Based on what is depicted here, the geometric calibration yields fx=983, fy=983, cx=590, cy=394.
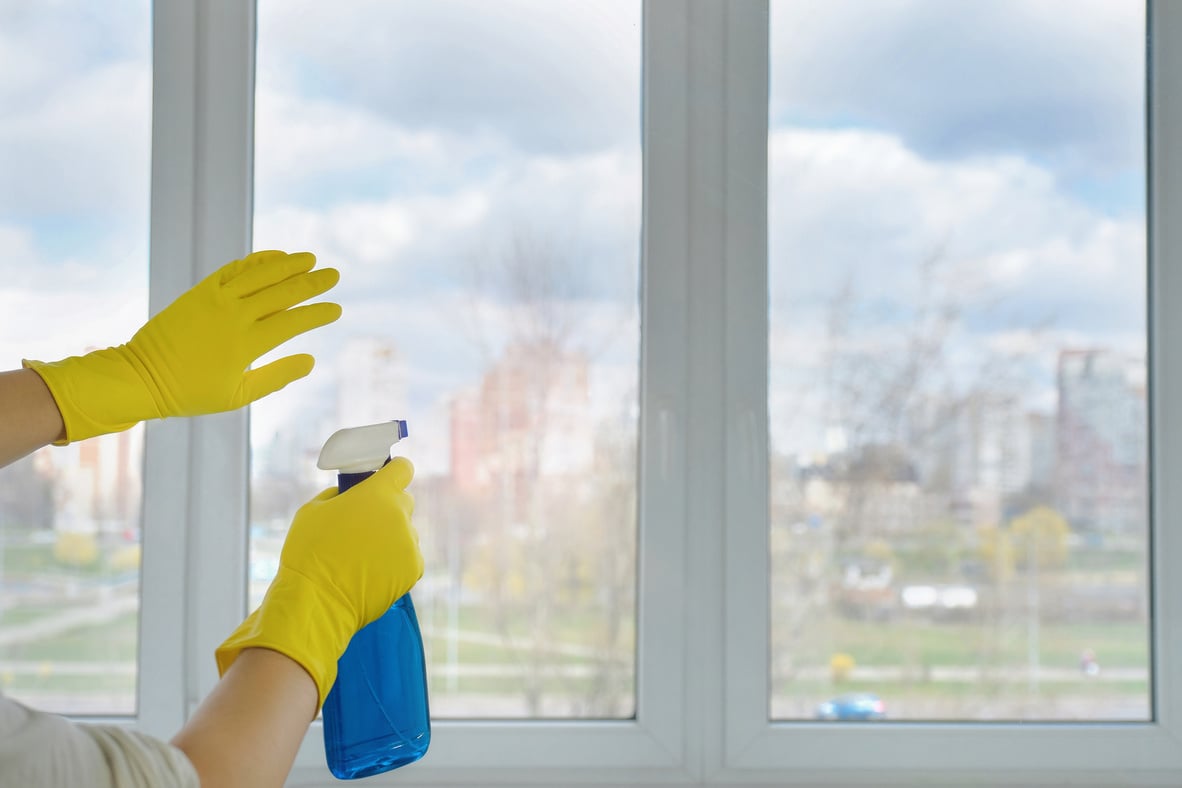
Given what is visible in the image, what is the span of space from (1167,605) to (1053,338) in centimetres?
37

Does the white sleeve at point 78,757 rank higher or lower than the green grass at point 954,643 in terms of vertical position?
higher

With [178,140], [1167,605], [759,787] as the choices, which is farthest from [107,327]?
[1167,605]

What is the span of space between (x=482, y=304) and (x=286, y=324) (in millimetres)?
387

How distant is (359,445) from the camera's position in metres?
0.90

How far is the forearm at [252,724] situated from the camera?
0.69 meters

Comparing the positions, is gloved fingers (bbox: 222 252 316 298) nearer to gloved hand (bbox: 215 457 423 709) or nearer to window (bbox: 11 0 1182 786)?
gloved hand (bbox: 215 457 423 709)

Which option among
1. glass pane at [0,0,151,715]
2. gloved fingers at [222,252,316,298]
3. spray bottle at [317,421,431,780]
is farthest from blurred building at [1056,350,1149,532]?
glass pane at [0,0,151,715]

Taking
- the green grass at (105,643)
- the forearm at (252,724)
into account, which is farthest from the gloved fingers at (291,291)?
the green grass at (105,643)

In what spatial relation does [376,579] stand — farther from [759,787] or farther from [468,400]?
[759,787]

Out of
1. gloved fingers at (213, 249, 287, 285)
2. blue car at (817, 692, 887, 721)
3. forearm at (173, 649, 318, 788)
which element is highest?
gloved fingers at (213, 249, 287, 285)

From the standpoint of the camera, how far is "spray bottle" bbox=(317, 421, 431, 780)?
95cm

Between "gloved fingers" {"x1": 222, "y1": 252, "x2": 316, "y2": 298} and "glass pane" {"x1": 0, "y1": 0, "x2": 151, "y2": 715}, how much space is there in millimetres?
445

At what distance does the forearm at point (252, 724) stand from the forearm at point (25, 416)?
0.95ft

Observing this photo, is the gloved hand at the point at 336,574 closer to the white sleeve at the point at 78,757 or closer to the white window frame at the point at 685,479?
the white sleeve at the point at 78,757
